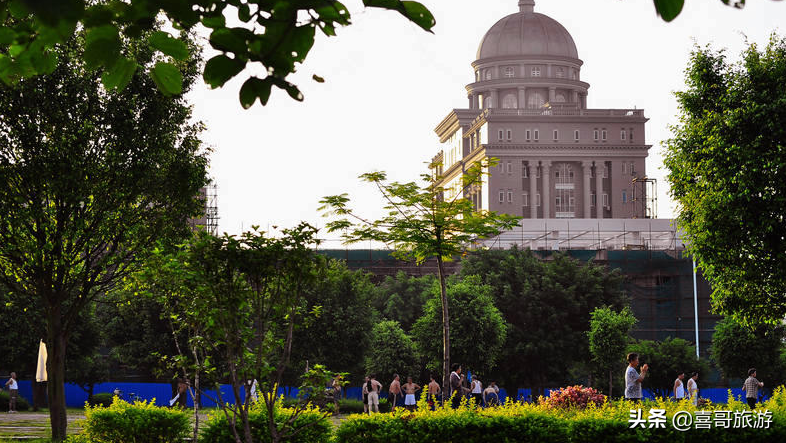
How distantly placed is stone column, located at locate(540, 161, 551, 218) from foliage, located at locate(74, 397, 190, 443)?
87.8 metres

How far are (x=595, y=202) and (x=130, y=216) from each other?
290ft

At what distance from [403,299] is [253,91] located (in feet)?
160

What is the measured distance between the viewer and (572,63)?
4387 inches

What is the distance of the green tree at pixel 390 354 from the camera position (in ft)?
137

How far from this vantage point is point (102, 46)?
3094 millimetres

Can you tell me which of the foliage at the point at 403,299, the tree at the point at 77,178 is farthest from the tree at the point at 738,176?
the foliage at the point at 403,299

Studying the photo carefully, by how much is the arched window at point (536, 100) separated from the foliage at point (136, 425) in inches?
3866

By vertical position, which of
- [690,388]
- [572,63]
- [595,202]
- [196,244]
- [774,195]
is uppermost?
[572,63]

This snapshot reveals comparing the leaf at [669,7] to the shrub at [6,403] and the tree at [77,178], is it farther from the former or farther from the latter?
the shrub at [6,403]

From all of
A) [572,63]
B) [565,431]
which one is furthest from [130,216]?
[572,63]

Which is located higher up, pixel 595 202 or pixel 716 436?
pixel 595 202

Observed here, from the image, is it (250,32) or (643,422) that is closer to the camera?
(250,32)

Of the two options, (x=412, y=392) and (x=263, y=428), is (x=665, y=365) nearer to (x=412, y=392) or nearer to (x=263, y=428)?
(x=412, y=392)

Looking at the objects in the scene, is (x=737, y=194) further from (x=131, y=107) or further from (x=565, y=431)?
(x=131, y=107)
